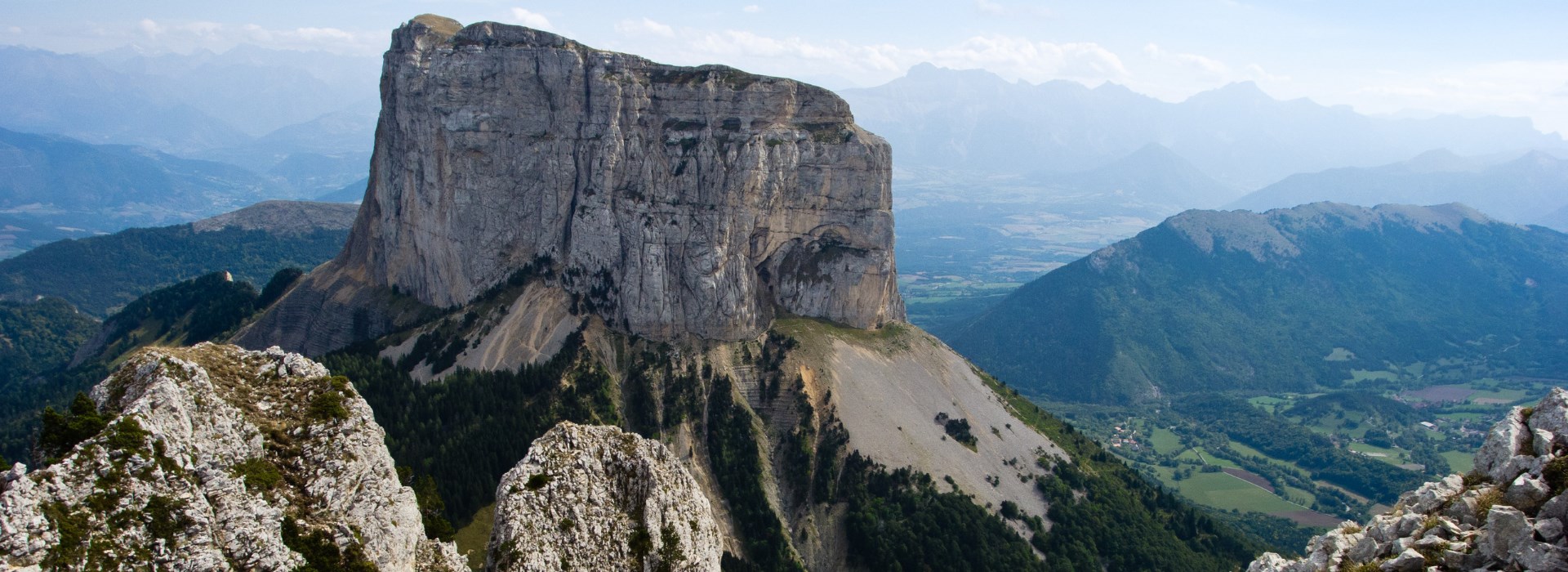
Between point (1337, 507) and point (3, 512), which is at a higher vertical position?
point (3, 512)

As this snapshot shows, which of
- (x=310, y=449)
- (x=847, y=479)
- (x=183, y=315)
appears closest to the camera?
(x=310, y=449)

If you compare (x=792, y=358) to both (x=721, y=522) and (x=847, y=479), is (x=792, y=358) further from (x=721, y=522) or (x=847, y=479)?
(x=721, y=522)

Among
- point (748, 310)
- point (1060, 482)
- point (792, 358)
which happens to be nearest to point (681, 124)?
point (748, 310)

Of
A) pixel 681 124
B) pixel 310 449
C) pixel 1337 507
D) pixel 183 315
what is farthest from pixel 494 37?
pixel 1337 507

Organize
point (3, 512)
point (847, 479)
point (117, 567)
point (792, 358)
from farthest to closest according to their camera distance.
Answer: point (792, 358)
point (847, 479)
point (117, 567)
point (3, 512)

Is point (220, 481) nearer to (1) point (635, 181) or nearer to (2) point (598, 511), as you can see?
(2) point (598, 511)

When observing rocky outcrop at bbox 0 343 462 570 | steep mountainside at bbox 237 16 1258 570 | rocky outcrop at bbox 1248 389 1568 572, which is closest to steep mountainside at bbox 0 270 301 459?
steep mountainside at bbox 237 16 1258 570

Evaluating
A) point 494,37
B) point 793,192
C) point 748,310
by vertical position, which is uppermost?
point 494,37

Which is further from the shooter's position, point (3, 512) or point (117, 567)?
point (117, 567)
